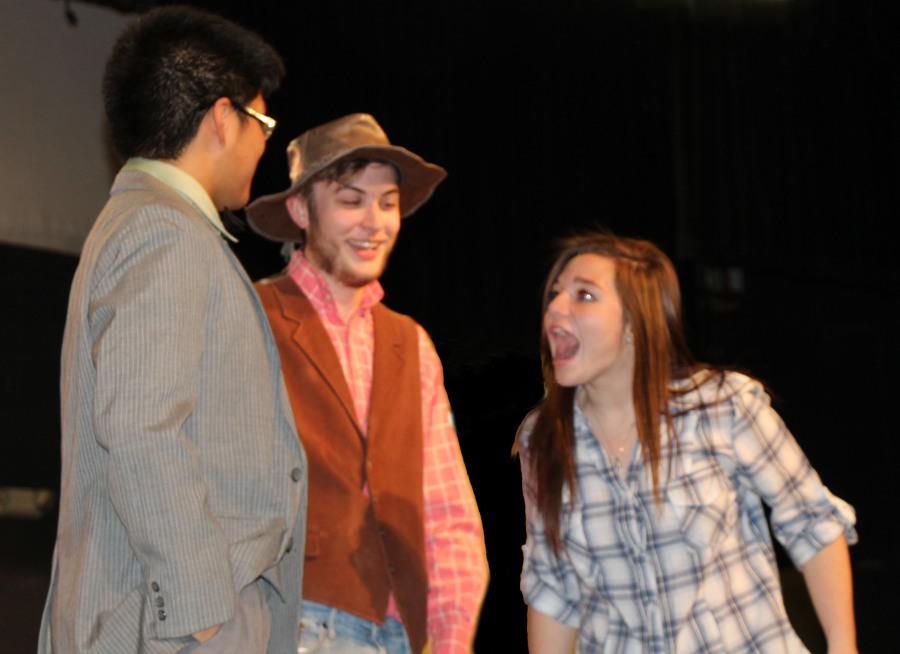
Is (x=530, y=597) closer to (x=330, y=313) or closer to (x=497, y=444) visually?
(x=330, y=313)

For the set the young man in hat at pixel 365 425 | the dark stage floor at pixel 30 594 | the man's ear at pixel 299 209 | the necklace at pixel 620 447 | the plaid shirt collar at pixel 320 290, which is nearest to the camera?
the young man in hat at pixel 365 425

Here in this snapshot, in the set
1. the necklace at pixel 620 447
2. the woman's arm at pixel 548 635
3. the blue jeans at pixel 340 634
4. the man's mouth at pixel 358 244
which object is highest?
the man's mouth at pixel 358 244

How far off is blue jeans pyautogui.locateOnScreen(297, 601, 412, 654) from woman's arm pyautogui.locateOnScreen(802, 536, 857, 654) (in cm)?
80

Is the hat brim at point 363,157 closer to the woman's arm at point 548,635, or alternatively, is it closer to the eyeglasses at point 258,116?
the eyeglasses at point 258,116

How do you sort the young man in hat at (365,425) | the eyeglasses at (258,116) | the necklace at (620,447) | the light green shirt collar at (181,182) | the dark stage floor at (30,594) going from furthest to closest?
1. the dark stage floor at (30,594)
2. the necklace at (620,447)
3. the young man in hat at (365,425)
4. the eyeglasses at (258,116)
5. the light green shirt collar at (181,182)

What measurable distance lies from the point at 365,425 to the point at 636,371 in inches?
22.9

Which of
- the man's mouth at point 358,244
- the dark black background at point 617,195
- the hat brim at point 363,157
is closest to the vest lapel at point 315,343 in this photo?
the man's mouth at point 358,244

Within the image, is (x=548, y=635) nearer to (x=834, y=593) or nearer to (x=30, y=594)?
(x=834, y=593)

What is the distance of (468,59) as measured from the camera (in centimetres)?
382

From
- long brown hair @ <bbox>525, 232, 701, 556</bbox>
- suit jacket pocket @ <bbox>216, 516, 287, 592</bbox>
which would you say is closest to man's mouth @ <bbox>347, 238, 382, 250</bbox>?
long brown hair @ <bbox>525, 232, 701, 556</bbox>

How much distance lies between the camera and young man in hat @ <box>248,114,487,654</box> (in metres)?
2.29

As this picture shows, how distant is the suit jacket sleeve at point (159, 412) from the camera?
5.24 ft

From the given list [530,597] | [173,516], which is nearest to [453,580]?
[530,597]

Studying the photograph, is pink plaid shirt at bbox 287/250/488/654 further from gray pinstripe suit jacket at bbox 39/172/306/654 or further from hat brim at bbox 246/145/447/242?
gray pinstripe suit jacket at bbox 39/172/306/654
